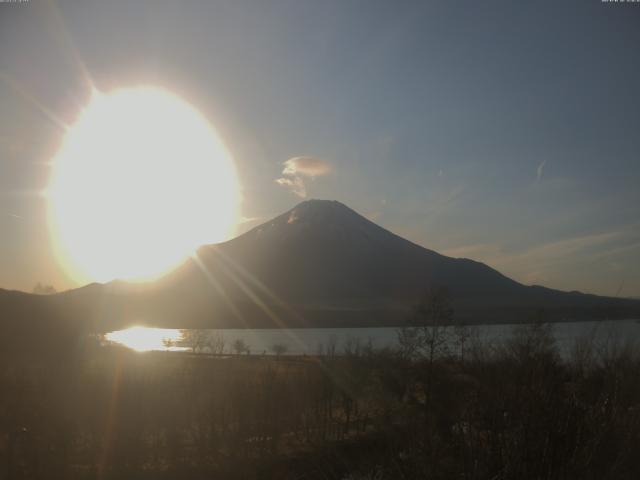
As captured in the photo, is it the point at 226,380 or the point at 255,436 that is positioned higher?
the point at 226,380

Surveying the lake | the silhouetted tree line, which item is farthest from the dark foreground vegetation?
the lake

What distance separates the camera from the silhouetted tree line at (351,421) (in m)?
3.70

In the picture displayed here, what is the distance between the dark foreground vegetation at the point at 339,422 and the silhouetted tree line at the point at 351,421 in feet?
0.07

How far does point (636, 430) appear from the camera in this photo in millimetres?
3891

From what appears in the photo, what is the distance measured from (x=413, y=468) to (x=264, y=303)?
174 m

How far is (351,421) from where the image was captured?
25688mm

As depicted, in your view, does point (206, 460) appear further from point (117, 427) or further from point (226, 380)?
point (226, 380)

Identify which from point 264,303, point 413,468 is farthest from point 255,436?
point 264,303

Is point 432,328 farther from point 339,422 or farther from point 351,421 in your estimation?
point 339,422

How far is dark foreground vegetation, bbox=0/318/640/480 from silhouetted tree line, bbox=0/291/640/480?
0.02 metres

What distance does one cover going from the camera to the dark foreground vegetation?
12.1ft

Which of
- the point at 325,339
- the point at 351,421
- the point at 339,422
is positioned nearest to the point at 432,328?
the point at 351,421

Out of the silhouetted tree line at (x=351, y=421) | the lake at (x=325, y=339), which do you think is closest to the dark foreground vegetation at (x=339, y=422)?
the silhouetted tree line at (x=351, y=421)

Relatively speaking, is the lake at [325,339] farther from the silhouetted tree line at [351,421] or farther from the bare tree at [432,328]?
the bare tree at [432,328]
